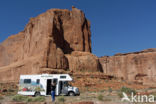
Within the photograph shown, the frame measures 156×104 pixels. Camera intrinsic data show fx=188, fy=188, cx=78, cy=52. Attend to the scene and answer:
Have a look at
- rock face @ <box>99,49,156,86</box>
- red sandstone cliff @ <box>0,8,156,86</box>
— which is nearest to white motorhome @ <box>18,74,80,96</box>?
red sandstone cliff @ <box>0,8,156,86</box>

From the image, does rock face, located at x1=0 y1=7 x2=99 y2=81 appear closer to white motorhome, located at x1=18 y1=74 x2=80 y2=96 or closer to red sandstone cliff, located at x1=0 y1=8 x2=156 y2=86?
red sandstone cliff, located at x1=0 y1=8 x2=156 y2=86

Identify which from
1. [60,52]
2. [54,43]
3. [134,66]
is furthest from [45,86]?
[134,66]

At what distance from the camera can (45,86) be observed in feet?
69.2

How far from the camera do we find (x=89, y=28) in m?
57.3

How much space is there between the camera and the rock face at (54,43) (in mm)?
39344

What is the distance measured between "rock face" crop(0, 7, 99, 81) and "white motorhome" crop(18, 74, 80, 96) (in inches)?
530

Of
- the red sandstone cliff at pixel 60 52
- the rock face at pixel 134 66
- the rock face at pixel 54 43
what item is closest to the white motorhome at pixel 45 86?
the red sandstone cliff at pixel 60 52

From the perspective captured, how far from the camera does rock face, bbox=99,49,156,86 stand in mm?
63438

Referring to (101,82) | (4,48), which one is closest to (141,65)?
(101,82)

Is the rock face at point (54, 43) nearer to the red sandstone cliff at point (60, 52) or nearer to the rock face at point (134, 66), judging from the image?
the red sandstone cliff at point (60, 52)

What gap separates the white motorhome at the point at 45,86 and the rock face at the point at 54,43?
13451 millimetres

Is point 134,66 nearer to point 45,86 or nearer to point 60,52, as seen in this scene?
point 60,52

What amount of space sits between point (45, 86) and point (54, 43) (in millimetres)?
21519

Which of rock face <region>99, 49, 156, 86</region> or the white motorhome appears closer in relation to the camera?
the white motorhome
